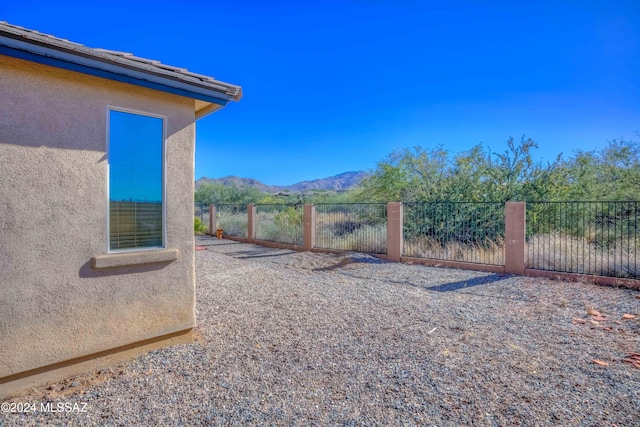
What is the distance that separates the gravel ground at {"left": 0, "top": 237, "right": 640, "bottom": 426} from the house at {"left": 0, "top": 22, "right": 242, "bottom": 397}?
42 centimetres

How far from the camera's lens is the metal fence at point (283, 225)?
15.3 metres

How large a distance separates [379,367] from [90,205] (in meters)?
3.78

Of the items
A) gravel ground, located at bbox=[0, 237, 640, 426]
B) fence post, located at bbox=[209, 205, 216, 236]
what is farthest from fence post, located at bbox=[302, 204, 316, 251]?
fence post, located at bbox=[209, 205, 216, 236]

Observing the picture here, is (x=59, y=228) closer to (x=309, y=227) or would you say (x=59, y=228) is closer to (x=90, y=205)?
(x=90, y=205)

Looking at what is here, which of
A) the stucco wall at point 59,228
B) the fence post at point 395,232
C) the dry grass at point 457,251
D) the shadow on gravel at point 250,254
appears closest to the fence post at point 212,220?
the shadow on gravel at point 250,254

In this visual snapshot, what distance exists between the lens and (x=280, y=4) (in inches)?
535

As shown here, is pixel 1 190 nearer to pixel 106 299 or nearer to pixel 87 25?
pixel 106 299

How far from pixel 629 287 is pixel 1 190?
37.4 ft

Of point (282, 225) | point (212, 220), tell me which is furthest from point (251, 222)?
point (212, 220)

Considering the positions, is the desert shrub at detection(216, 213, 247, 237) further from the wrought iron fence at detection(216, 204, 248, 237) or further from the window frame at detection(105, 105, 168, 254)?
the window frame at detection(105, 105, 168, 254)

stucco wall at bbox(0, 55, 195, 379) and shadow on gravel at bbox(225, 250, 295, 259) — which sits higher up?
stucco wall at bbox(0, 55, 195, 379)

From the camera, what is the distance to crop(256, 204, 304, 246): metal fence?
50.3 feet

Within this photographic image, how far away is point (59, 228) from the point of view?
354 centimetres

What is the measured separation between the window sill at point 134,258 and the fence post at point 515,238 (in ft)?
28.3
